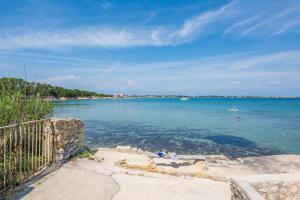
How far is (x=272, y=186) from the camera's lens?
5.87 meters

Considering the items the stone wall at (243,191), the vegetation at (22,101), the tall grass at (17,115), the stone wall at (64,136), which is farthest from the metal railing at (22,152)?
the stone wall at (243,191)

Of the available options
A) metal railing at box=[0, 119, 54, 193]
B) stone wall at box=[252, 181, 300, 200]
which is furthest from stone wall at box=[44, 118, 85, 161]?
stone wall at box=[252, 181, 300, 200]

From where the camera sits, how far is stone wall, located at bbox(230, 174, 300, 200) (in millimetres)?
5730

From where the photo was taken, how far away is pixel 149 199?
7.09 metres

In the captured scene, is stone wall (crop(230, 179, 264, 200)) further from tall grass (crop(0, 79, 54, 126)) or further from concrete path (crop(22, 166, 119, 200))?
tall grass (crop(0, 79, 54, 126))

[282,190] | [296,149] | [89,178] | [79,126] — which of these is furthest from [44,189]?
[296,149]

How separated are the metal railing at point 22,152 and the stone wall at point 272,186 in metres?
5.01

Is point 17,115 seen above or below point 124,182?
above

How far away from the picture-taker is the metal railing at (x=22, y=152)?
679 cm

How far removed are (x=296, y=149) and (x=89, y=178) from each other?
18358mm

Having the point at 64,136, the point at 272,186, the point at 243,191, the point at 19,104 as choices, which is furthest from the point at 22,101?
the point at 272,186

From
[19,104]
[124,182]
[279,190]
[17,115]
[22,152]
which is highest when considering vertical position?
[19,104]

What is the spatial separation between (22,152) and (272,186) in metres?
6.86

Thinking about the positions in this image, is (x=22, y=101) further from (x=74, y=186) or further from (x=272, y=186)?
(x=272, y=186)
